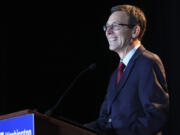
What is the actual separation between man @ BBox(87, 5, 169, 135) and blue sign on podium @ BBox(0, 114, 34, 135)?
59 cm

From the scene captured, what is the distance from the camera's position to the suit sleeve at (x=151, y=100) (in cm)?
237

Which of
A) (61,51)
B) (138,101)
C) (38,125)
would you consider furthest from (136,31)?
(61,51)

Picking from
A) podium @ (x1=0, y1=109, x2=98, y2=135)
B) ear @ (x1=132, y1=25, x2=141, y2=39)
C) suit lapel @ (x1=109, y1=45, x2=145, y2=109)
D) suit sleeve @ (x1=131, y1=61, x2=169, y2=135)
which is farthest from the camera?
ear @ (x1=132, y1=25, x2=141, y2=39)

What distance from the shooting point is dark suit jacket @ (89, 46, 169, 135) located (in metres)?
2.38

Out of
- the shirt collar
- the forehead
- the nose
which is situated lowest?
the shirt collar

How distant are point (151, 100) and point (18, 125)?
3.35ft

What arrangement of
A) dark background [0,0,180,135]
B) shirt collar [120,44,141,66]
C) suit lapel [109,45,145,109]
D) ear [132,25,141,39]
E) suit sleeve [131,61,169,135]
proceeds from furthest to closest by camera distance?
dark background [0,0,180,135]
ear [132,25,141,39]
shirt collar [120,44,141,66]
suit lapel [109,45,145,109]
suit sleeve [131,61,169,135]

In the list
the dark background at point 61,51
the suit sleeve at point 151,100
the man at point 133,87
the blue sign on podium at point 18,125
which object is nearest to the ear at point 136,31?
the man at point 133,87

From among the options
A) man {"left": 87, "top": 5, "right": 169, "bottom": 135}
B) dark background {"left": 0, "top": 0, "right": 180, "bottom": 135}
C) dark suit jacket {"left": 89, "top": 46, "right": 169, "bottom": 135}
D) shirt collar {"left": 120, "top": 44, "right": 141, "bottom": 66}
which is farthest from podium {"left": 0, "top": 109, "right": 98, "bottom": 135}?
dark background {"left": 0, "top": 0, "right": 180, "bottom": 135}

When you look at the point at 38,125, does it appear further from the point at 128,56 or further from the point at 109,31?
the point at 109,31

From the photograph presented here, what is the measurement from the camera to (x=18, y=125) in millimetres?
1972

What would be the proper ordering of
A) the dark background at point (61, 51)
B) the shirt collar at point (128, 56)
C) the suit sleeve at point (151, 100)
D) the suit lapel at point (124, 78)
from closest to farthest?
1. the suit sleeve at point (151, 100)
2. the suit lapel at point (124, 78)
3. the shirt collar at point (128, 56)
4. the dark background at point (61, 51)

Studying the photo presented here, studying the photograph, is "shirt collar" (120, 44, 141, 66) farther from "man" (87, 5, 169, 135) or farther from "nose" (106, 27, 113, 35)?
"nose" (106, 27, 113, 35)

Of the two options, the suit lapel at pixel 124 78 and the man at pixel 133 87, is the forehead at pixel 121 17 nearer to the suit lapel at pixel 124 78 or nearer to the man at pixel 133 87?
the man at pixel 133 87
